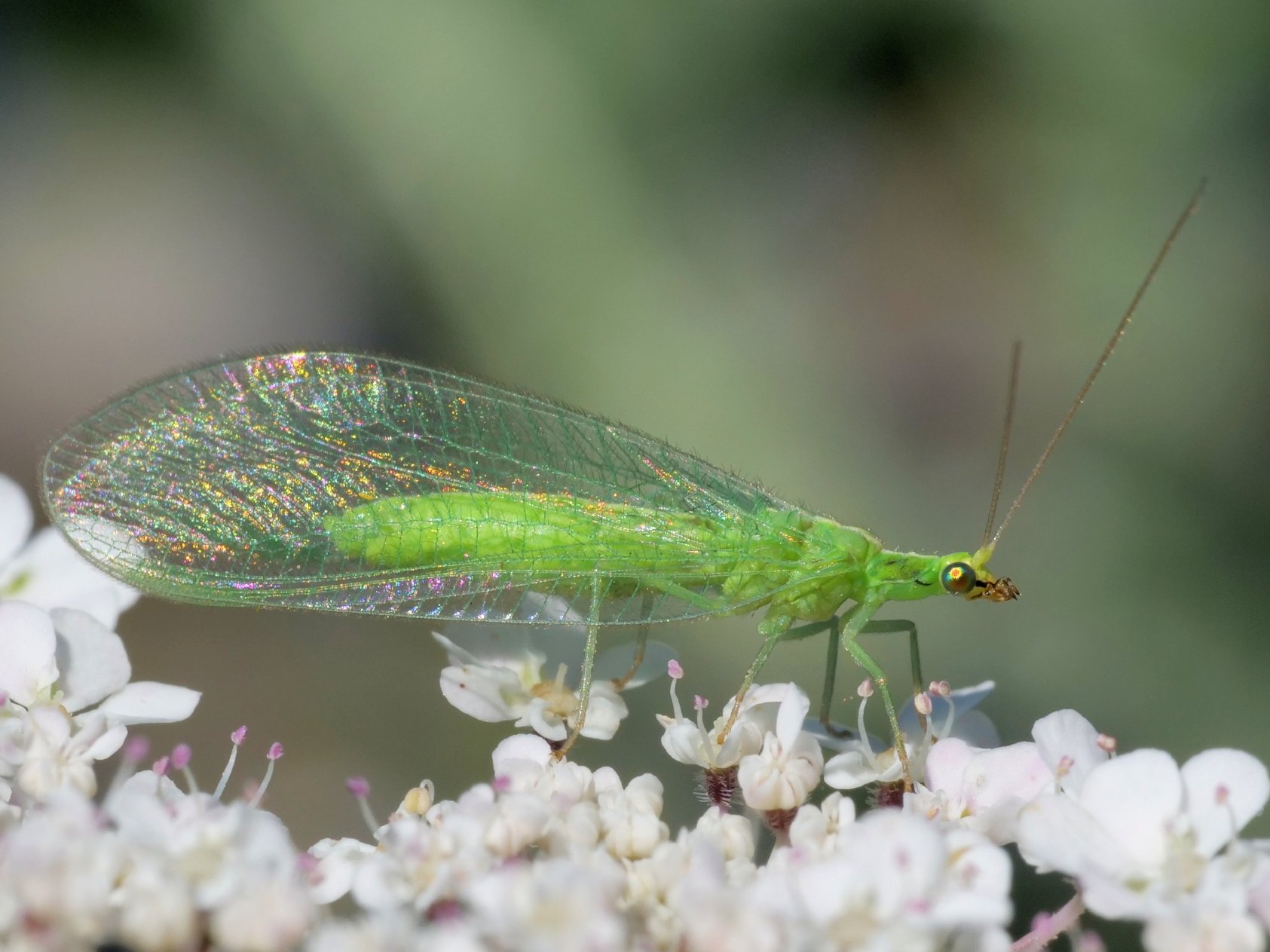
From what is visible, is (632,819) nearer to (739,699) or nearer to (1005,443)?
(739,699)

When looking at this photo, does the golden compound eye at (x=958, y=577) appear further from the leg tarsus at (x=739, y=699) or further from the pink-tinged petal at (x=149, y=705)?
the pink-tinged petal at (x=149, y=705)

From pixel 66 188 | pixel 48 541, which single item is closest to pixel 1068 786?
pixel 48 541

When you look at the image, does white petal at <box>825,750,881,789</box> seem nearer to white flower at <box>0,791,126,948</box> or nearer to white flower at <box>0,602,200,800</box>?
white flower at <box>0,602,200,800</box>

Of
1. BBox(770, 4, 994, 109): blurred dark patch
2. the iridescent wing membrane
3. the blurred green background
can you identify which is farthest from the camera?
BBox(770, 4, 994, 109): blurred dark patch

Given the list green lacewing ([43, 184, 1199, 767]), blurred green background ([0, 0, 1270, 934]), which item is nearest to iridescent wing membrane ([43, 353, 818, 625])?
green lacewing ([43, 184, 1199, 767])

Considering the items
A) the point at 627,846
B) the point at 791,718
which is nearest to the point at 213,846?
the point at 627,846
